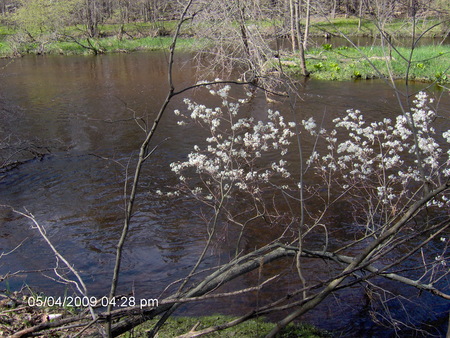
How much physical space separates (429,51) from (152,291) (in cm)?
1790

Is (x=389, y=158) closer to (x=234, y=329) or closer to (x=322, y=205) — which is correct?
(x=322, y=205)

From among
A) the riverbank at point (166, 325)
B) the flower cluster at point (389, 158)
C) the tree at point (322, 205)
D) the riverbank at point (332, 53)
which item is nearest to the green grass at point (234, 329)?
the riverbank at point (166, 325)

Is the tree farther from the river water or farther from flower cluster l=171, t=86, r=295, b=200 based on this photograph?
the river water

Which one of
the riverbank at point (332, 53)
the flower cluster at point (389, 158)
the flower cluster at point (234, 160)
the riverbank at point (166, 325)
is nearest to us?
the riverbank at point (166, 325)

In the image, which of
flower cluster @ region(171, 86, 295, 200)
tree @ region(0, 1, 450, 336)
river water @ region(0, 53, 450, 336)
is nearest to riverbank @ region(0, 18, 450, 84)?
river water @ region(0, 53, 450, 336)

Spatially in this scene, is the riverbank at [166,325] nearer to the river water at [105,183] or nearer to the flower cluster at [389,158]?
the river water at [105,183]

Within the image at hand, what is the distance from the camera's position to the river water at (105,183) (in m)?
5.16

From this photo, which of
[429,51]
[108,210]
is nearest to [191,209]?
[108,210]

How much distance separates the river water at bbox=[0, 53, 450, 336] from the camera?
516cm

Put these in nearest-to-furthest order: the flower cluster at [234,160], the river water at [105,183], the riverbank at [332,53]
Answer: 1. the river water at [105,183]
2. the flower cluster at [234,160]
3. the riverbank at [332,53]

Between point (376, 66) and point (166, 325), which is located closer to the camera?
point (166, 325)

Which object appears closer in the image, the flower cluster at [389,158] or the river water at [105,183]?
the river water at [105,183]

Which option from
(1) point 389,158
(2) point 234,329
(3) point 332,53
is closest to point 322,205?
(1) point 389,158

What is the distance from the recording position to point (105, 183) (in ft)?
26.6
